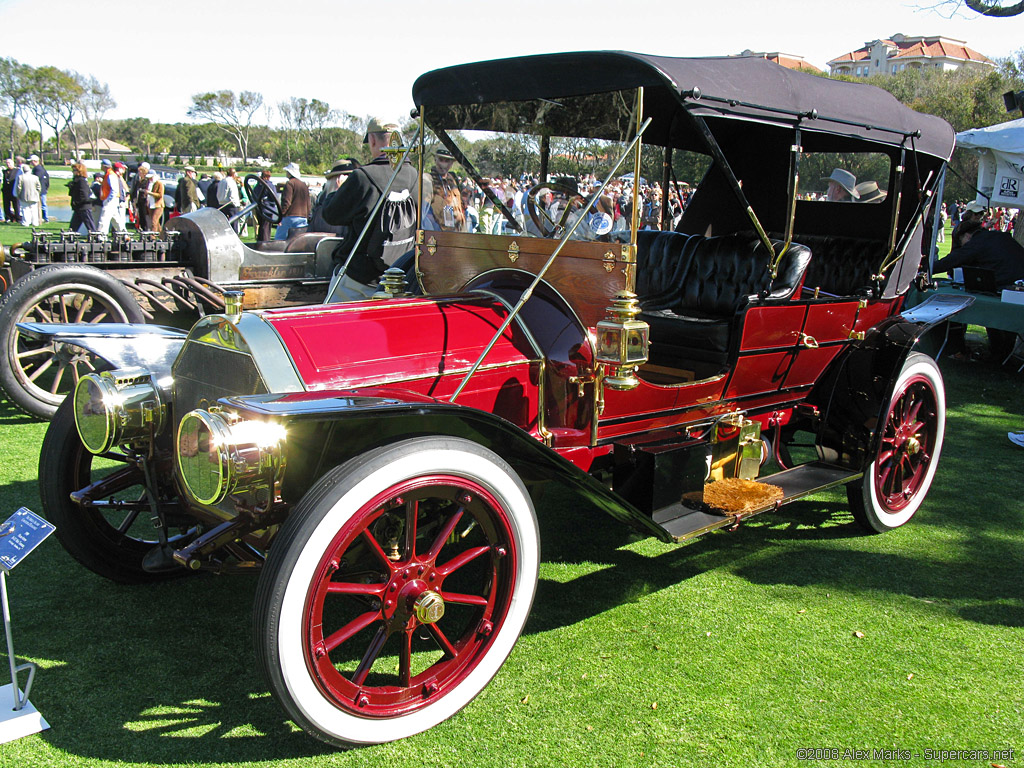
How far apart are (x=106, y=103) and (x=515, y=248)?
73917 millimetres

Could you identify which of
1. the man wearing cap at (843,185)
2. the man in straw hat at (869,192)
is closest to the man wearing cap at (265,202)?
the man wearing cap at (843,185)

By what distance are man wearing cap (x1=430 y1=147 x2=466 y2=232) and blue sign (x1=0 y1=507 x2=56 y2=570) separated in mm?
1898

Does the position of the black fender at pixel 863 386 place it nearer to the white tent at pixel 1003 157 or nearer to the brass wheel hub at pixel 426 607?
the brass wheel hub at pixel 426 607

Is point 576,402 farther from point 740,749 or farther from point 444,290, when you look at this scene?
point 740,749

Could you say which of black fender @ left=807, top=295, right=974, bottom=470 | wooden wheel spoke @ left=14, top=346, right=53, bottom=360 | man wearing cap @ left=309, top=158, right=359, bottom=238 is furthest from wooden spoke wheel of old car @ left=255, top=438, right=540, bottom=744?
man wearing cap @ left=309, top=158, right=359, bottom=238

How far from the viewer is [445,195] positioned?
11.2 ft

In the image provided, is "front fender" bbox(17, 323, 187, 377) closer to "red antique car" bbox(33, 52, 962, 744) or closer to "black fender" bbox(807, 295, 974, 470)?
"red antique car" bbox(33, 52, 962, 744)

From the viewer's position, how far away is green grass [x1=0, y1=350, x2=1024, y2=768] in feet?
7.38

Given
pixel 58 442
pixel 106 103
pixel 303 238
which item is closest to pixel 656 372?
pixel 58 442

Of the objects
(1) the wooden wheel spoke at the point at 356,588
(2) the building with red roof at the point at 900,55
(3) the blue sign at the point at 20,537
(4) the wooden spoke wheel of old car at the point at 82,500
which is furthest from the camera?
(2) the building with red roof at the point at 900,55

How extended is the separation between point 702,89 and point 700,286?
162cm

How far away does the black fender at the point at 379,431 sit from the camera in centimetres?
200

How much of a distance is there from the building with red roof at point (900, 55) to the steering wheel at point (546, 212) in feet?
315

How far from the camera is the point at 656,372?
12.6 ft
